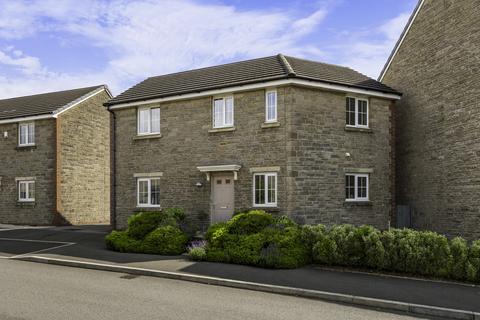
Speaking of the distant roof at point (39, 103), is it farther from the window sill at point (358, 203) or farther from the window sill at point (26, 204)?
the window sill at point (358, 203)

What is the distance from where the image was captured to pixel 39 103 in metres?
25.9

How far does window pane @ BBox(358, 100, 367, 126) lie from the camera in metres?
17.6

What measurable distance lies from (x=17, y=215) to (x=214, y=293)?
18.3 meters

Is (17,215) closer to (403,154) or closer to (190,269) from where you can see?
(190,269)

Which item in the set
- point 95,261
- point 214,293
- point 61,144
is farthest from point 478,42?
point 61,144

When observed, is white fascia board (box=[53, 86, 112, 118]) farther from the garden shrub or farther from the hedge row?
the hedge row

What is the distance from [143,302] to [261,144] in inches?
340

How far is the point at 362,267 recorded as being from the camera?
11.8m

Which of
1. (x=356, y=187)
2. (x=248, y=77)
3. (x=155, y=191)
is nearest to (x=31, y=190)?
(x=155, y=191)

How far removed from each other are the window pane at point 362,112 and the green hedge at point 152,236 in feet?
25.0

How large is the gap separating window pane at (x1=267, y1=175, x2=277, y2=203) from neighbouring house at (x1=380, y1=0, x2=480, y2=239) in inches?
242

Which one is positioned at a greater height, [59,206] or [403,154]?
[403,154]

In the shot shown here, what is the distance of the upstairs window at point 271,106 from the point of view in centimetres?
1616

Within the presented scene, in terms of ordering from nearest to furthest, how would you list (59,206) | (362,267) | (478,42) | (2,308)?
(2,308) < (362,267) < (478,42) < (59,206)
